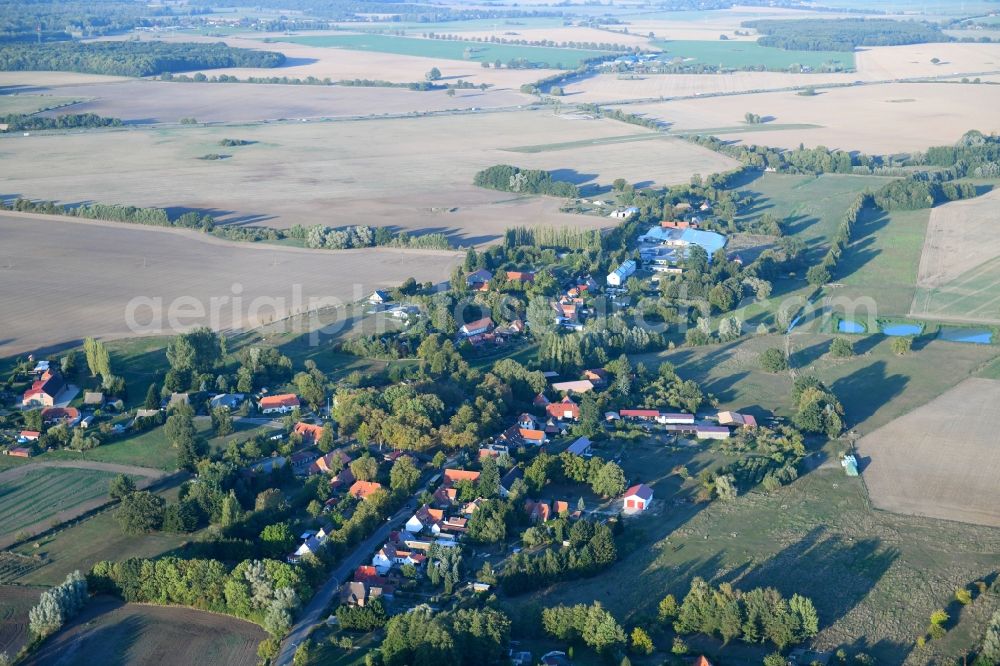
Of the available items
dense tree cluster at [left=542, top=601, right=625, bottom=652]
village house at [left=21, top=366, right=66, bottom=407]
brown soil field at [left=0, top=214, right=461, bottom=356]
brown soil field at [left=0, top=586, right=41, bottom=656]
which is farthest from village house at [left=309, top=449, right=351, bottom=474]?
brown soil field at [left=0, top=214, right=461, bottom=356]

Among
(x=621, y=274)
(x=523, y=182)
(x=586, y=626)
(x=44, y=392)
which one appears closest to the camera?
(x=586, y=626)

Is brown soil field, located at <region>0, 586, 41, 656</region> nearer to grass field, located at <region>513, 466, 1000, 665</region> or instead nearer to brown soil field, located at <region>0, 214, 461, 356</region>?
grass field, located at <region>513, 466, 1000, 665</region>

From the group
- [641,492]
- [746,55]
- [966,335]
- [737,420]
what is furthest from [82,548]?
[746,55]

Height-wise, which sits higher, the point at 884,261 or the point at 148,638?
the point at 884,261

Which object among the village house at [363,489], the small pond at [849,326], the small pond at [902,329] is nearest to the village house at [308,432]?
the village house at [363,489]

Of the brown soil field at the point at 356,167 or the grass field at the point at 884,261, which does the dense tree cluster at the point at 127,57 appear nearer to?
the brown soil field at the point at 356,167

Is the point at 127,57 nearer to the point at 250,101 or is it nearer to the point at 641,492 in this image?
the point at 250,101
